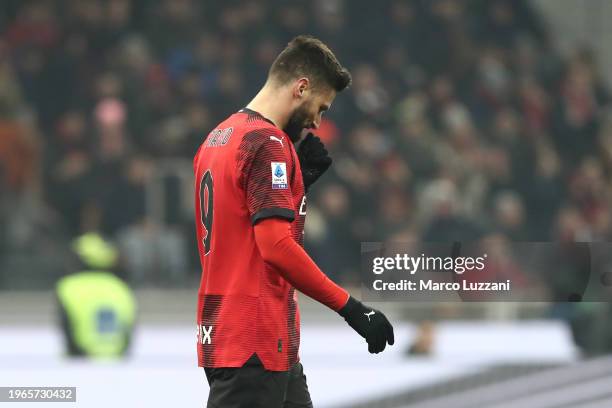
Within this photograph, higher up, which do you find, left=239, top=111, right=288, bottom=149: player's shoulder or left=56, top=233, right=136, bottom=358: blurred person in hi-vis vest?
left=56, top=233, right=136, bottom=358: blurred person in hi-vis vest

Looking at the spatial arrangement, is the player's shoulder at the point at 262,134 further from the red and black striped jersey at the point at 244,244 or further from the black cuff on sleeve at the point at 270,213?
the black cuff on sleeve at the point at 270,213

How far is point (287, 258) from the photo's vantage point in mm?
3008

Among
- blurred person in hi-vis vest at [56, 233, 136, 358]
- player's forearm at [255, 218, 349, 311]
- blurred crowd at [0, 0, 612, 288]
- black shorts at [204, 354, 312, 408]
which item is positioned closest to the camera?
player's forearm at [255, 218, 349, 311]

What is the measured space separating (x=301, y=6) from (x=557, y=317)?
7570mm

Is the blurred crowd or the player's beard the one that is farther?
the blurred crowd

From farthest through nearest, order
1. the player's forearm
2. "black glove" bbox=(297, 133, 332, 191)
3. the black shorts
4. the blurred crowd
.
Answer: the blurred crowd → "black glove" bbox=(297, 133, 332, 191) → the black shorts → the player's forearm

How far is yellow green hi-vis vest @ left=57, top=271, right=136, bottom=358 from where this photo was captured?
277 inches

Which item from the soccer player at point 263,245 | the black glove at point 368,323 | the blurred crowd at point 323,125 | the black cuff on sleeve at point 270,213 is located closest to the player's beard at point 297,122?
the soccer player at point 263,245

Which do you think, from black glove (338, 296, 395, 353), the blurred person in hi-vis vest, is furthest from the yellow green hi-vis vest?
black glove (338, 296, 395, 353)

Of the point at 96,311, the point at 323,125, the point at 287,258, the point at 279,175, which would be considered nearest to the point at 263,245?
the point at 287,258

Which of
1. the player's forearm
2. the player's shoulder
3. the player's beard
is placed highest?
the player's beard

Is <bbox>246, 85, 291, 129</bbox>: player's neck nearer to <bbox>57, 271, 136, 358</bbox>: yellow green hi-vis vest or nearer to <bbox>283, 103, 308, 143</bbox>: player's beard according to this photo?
<bbox>283, 103, 308, 143</bbox>: player's beard

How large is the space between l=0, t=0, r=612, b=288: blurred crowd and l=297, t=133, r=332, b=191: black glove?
18.2 feet

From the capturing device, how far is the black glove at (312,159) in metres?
3.34
